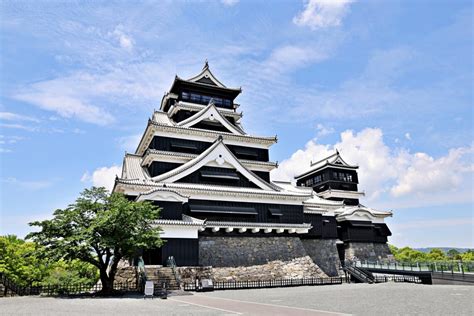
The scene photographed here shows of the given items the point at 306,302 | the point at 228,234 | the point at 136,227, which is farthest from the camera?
the point at 228,234

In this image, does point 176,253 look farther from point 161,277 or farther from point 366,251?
point 366,251

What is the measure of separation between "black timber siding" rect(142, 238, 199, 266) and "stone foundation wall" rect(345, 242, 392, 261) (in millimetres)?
21909

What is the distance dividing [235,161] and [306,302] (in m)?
15.7

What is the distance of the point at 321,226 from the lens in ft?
111

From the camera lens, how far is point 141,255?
23.2 m

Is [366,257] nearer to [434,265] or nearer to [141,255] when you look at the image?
[434,265]

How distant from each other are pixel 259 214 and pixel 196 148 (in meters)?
7.89

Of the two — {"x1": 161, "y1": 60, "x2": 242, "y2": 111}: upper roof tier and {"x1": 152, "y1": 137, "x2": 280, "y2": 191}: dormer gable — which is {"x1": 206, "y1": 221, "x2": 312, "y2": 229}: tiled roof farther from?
{"x1": 161, "y1": 60, "x2": 242, "y2": 111}: upper roof tier

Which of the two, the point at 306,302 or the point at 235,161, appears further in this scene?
the point at 235,161

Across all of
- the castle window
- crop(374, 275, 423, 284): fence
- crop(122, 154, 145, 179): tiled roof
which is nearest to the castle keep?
crop(122, 154, 145, 179): tiled roof

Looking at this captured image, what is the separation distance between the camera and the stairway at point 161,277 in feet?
69.5

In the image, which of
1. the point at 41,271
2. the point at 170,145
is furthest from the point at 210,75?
the point at 41,271

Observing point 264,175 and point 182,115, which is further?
point 182,115

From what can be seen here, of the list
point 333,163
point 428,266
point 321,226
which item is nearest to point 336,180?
point 333,163
